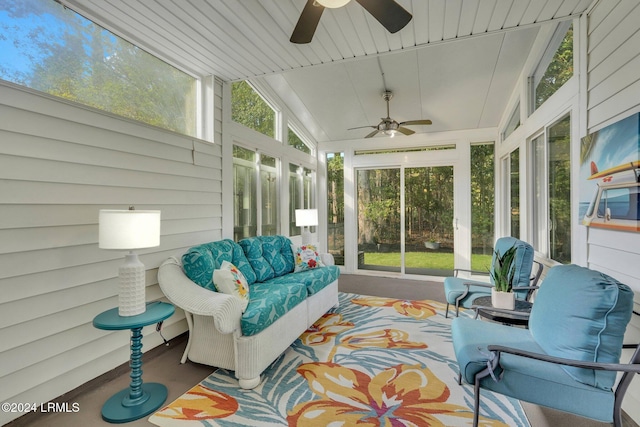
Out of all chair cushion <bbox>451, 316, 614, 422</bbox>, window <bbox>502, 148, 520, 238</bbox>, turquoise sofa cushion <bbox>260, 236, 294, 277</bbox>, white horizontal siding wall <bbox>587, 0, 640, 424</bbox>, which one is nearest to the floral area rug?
chair cushion <bbox>451, 316, 614, 422</bbox>

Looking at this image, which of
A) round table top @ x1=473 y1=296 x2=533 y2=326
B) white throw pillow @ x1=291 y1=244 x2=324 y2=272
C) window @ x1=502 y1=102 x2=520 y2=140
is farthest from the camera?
window @ x1=502 y1=102 x2=520 y2=140

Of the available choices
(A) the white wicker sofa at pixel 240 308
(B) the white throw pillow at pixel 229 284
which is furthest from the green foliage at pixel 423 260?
(B) the white throw pillow at pixel 229 284

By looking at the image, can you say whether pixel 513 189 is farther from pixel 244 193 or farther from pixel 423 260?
pixel 244 193

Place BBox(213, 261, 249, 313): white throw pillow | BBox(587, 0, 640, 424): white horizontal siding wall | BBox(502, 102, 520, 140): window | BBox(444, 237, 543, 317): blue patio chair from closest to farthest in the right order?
BBox(587, 0, 640, 424): white horizontal siding wall < BBox(213, 261, 249, 313): white throw pillow < BBox(444, 237, 543, 317): blue patio chair < BBox(502, 102, 520, 140): window

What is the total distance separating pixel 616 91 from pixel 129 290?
11.6ft

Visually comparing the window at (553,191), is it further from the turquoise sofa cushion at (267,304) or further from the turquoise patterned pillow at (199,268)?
the turquoise patterned pillow at (199,268)

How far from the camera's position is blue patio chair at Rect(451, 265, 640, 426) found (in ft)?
4.76

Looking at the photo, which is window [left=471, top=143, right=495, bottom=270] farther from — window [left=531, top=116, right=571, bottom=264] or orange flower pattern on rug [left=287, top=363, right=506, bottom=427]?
orange flower pattern on rug [left=287, top=363, right=506, bottom=427]

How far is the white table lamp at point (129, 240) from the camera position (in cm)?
189

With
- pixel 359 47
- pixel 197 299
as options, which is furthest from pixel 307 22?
pixel 197 299

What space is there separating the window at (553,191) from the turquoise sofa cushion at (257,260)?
9.95 ft

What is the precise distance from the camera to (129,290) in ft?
6.50

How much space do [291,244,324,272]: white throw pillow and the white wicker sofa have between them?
0.33 metres

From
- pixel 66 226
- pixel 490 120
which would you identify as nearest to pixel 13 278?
pixel 66 226
